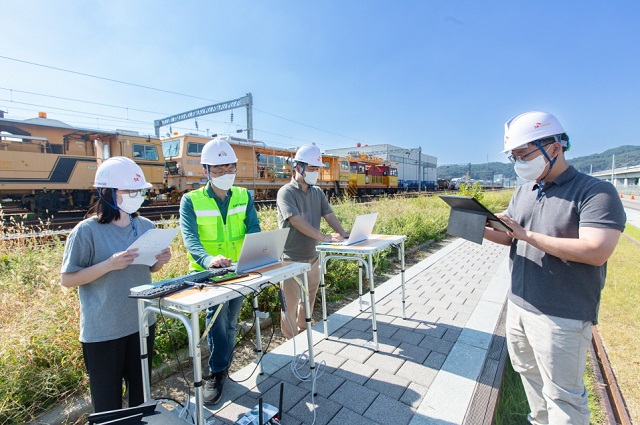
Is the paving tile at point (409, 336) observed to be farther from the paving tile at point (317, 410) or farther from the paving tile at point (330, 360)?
the paving tile at point (317, 410)

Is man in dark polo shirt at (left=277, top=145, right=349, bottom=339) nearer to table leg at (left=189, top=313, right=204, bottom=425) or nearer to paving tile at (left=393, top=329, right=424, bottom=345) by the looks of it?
paving tile at (left=393, top=329, right=424, bottom=345)

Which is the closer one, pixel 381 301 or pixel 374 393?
pixel 374 393

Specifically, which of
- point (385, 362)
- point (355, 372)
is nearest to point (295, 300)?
point (355, 372)

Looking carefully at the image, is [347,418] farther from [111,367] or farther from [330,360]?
[111,367]

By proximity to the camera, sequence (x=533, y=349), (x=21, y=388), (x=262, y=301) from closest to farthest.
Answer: (x=533, y=349)
(x=21, y=388)
(x=262, y=301)

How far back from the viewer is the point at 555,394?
1812mm

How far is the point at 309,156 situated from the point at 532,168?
1.95m

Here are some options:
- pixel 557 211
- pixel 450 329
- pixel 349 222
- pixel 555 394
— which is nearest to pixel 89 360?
pixel 555 394

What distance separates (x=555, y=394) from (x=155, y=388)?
293 centimetres

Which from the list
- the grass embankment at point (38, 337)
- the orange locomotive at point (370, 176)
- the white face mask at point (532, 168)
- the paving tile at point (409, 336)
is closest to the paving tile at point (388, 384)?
the paving tile at point (409, 336)

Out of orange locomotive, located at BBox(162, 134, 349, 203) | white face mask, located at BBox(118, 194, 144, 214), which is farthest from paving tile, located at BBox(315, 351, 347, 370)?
orange locomotive, located at BBox(162, 134, 349, 203)

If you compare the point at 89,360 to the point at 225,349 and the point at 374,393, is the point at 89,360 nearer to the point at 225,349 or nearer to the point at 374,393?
the point at 225,349

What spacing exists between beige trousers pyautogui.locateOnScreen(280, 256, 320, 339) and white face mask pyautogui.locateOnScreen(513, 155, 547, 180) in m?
2.07

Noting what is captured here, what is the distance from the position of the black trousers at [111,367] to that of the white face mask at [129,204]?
0.76 metres
